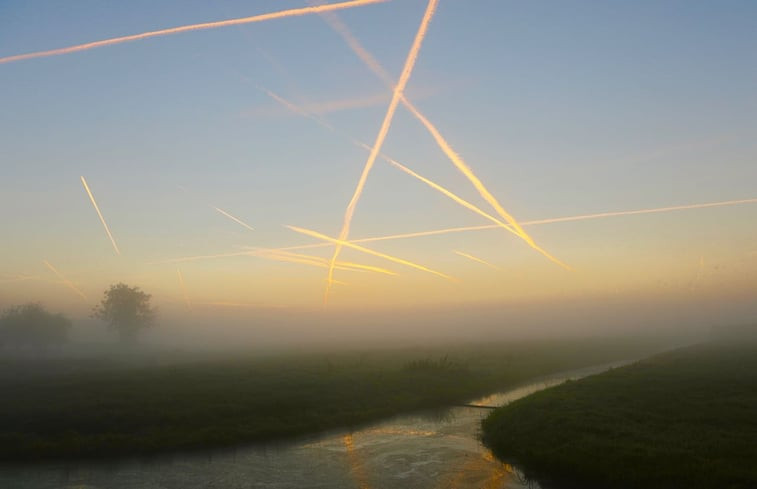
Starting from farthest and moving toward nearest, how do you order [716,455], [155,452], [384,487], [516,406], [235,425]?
[516,406], [235,425], [155,452], [384,487], [716,455]

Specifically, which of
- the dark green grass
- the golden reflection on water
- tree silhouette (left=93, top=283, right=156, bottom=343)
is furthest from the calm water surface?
tree silhouette (left=93, top=283, right=156, bottom=343)

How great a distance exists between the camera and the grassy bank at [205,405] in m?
38.3

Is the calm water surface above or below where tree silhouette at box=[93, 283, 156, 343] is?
below

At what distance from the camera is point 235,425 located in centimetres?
4303

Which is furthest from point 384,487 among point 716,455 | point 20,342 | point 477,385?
point 20,342

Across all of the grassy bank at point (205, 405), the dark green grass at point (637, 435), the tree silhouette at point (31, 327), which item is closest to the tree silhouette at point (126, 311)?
the tree silhouette at point (31, 327)

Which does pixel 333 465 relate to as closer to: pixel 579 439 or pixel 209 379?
pixel 579 439

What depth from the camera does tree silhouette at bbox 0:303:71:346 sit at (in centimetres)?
16125

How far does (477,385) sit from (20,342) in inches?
6620

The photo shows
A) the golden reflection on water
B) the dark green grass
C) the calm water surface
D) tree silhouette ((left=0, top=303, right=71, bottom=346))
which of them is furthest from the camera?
tree silhouette ((left=0, top=303, right=71, bottom=346))

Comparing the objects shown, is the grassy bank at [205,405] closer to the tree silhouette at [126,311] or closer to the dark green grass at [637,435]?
the dark green grass at [637,435]

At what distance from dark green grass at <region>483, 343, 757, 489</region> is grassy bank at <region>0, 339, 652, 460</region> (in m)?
16.2

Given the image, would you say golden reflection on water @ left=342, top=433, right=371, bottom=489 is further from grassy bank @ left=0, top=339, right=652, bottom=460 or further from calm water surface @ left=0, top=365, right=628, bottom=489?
grassy bank @ left=0, top=339, right=652, bottom=460

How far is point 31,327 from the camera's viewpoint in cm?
16288
